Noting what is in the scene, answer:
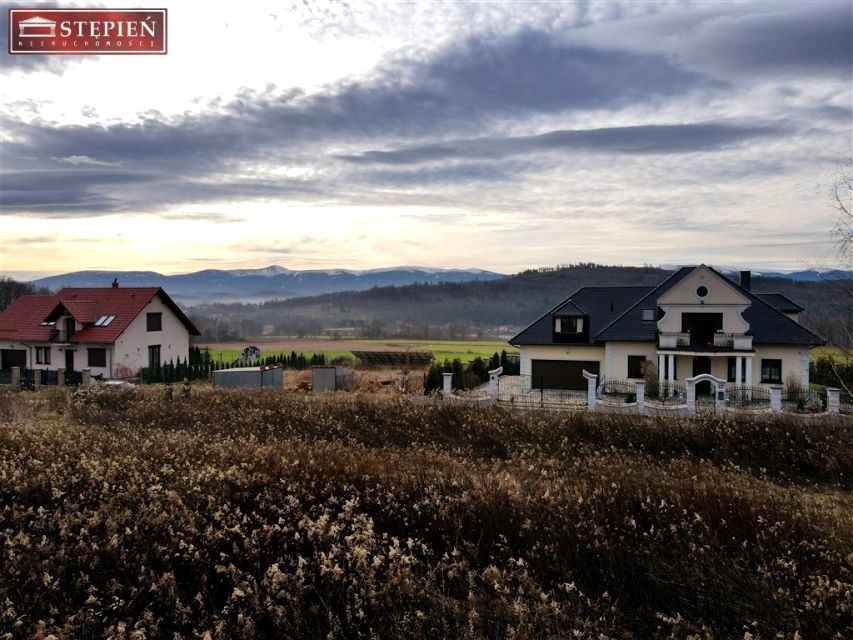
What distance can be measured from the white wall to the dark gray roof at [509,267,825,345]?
21.0 metres

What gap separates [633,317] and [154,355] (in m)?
27.1

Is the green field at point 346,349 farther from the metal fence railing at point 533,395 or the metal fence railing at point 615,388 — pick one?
the metal fence railing at point 615,388

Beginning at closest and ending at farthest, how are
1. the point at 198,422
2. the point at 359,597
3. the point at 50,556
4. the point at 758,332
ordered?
the point at 359,597
the point at 50,556
the point at 198,422
the point at 758,332

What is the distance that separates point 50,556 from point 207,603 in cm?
161

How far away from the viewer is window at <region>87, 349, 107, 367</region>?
33969 millimetres

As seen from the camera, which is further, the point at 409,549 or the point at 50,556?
the point at 409,549

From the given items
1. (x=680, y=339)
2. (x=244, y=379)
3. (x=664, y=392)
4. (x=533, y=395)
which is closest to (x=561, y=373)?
(x=533, y=395)

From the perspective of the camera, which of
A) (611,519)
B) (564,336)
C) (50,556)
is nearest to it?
(50,556)

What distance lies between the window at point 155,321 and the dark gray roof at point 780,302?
33267mm

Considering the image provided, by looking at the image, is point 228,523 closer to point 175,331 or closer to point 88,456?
point 88,456

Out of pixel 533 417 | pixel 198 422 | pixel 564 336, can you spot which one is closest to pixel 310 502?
pixel 198 422

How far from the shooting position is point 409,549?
653cm

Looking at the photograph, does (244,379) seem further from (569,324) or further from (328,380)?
(569,324)

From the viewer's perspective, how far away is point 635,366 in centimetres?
2927
